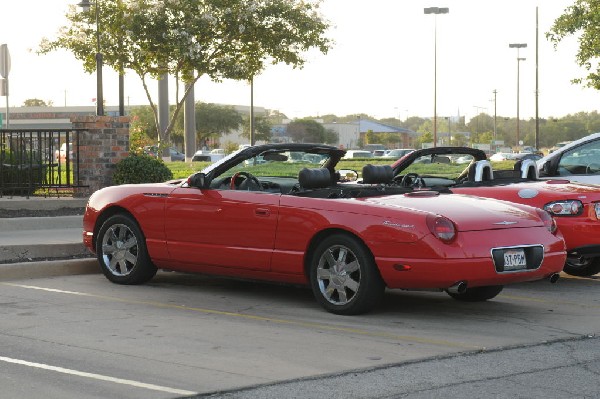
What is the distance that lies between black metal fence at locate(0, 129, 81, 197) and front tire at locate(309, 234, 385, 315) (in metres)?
9.43

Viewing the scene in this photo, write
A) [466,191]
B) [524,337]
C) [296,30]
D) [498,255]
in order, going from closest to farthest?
[524,337], [498,255], [466,191], [296,30]

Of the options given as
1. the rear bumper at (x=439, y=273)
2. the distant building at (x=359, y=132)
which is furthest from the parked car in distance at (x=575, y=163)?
the distant building at (x=359, y=132)

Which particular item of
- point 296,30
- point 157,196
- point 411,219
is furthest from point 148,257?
point 296,30

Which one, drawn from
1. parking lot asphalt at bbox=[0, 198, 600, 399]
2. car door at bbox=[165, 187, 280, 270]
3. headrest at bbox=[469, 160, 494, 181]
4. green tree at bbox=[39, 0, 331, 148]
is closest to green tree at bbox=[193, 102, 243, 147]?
green tree at bbox=[39, 0, 331, 148]

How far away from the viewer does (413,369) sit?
6.93 metres

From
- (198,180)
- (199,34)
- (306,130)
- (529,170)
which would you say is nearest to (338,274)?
(198,180)

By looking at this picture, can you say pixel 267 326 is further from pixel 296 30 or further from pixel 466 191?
pixel 296 30

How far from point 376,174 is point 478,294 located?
148 cm

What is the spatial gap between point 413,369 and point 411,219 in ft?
6.62

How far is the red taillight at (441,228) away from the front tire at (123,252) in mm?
3277

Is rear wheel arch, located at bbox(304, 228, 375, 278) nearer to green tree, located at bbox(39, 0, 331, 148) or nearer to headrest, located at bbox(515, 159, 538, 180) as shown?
headrest, located at bbox(515, 159, 538, 180)

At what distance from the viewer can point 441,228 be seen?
340 inches

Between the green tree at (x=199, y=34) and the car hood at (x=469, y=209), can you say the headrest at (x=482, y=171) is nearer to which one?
the car hood at (x=469, y=209)

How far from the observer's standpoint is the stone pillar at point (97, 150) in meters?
18.1
